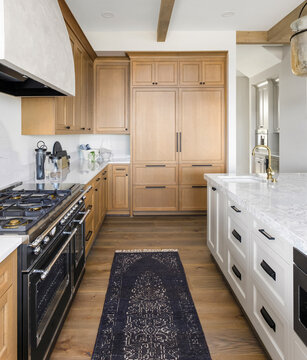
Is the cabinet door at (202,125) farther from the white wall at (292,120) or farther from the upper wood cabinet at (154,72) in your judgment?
the white wall at (292,120)

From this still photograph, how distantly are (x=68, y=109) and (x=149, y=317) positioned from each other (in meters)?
2.29

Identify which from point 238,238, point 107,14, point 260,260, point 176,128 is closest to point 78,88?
point 107,14

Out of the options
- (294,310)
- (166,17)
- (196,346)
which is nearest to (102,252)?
(196,346)

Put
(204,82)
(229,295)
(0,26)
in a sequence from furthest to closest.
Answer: (204,82), (229,295), (0,26)

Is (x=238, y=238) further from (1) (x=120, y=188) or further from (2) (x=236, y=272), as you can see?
(1) (x=120, y=188)

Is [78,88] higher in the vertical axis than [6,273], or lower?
higher

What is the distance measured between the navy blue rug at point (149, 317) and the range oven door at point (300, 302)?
740 mm

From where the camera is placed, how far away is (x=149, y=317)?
2221mm

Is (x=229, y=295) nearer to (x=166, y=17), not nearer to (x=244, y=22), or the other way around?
(x=166, y=17)

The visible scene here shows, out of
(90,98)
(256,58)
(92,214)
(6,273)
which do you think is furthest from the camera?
(256,58)

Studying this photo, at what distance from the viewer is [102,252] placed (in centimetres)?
350

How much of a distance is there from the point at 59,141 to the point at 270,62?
450 cm

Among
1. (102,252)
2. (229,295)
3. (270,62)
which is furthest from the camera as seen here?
(270,62)

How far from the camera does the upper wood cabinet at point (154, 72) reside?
491 cm
